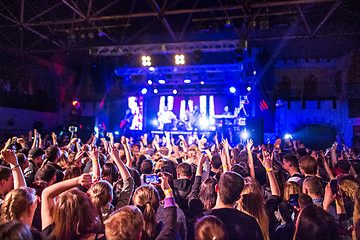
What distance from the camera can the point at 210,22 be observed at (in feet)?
35.7

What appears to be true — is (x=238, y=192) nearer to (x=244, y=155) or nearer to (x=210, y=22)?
(x=244, y=155)

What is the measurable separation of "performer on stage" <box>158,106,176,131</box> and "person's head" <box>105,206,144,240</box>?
14867 millimetres

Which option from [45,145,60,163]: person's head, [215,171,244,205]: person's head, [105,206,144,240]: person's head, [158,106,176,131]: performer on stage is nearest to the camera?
[105,206,144,240]: person's head

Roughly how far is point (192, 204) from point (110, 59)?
16.3 meters

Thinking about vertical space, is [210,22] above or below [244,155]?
above

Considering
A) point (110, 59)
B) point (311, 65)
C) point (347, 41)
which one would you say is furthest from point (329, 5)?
point (110, 59)

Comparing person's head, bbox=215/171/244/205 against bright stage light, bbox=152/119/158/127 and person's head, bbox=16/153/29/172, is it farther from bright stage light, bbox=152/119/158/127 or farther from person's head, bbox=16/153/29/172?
bright stage light, bbox=152/119/158/127

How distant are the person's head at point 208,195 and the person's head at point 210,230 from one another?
111cm

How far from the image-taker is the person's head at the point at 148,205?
193cm

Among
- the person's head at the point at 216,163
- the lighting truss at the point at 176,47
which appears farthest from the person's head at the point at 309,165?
Result: the lighting truss at the point at 176,47

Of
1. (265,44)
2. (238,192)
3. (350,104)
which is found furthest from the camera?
(265,44)

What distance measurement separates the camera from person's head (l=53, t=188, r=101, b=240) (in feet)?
5.40

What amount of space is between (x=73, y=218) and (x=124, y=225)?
384mm

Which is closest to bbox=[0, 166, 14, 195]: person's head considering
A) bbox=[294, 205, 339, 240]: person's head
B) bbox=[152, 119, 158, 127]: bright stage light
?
bbox=[294, 205, 339, 240]: person's head
